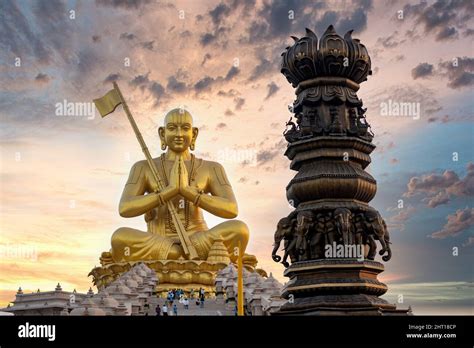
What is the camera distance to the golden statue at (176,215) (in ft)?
101

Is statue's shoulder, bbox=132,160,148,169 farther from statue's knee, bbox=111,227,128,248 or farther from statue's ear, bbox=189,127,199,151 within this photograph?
statue's knee, bbox=111,227,128,248

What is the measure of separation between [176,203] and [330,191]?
2177 cm

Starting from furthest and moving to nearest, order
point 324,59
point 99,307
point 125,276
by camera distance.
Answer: point 125,276 < point 99,307 < point 324,59

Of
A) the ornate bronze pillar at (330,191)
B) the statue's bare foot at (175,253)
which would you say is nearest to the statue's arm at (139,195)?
the statue's bare foot at (175,253)

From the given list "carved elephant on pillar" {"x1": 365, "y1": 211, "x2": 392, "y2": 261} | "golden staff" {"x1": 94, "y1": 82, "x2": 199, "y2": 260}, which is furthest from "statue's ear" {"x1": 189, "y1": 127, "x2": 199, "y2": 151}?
"carved elephant on pillar" {"x1": 365, "y1": 211, "x2": 392, "y2": 261}

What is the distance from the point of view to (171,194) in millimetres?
31359

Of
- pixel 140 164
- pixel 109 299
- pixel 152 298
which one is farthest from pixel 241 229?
pixel 109 299

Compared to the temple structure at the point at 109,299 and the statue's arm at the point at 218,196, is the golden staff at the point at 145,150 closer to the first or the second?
the statue's arm at the point at 218,196

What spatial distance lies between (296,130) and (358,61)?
4.83 feet

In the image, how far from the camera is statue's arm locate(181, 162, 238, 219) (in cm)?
3219
